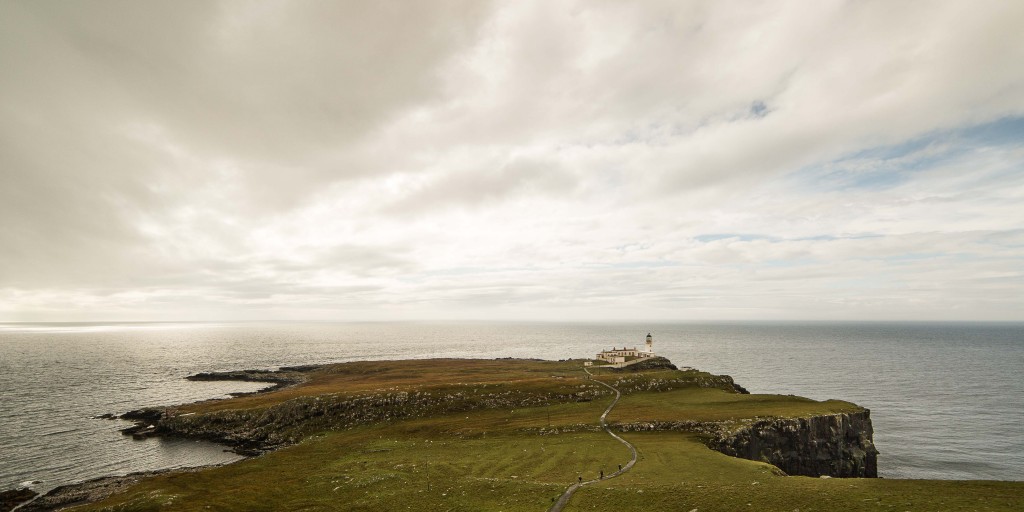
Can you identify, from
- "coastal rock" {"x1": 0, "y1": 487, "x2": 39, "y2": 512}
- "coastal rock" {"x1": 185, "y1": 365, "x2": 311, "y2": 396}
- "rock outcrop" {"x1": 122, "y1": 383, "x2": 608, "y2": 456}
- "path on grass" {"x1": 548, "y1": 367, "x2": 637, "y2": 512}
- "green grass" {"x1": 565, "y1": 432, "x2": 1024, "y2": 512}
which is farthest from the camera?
"coastal rock" {"x1": 185, "y1": 365, "x2": 311, "y2": 396}

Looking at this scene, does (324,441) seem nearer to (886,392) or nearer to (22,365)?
(886,392)

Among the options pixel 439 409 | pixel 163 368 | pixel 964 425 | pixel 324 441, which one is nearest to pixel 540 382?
pixel 439 409

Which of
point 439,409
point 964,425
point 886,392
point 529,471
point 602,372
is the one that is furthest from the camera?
point 886,392

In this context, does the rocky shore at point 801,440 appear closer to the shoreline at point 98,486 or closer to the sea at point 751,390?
the sea at point 751,390

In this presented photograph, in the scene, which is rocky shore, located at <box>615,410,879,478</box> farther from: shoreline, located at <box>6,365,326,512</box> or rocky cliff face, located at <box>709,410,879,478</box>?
shoreline, located at <box>6,365,326,512</box>

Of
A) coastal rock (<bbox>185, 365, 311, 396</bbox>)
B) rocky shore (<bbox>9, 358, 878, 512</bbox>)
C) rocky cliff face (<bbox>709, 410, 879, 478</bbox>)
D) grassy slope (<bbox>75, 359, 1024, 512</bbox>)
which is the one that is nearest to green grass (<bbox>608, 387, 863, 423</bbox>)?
grassy slope (<bbox>75, 359, 1024, 512</bbox>)
